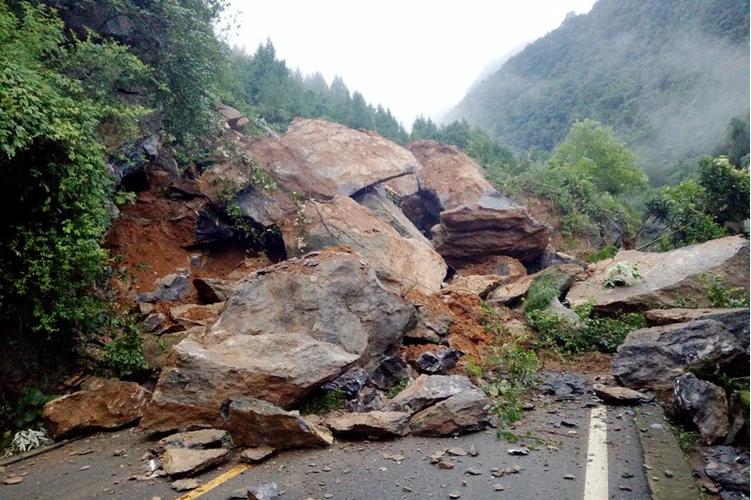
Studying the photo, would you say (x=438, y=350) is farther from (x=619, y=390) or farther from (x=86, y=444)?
(x=86, y=444)

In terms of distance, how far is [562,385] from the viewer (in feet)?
19.7

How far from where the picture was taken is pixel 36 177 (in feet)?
18.0

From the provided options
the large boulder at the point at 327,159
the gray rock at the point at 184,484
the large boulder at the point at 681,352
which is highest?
the large boulder at the point at 327,159

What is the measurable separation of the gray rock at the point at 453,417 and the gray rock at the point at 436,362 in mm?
1772

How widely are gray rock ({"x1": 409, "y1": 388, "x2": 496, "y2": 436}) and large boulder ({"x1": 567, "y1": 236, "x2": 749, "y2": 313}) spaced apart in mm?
5145

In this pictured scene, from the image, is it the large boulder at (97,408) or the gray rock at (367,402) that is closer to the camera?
the large boulder at (97,408)

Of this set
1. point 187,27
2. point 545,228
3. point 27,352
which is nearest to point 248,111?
point 187,27

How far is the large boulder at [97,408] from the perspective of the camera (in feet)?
16.4

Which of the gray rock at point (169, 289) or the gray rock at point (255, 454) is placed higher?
the gray rock at point (169, 289)

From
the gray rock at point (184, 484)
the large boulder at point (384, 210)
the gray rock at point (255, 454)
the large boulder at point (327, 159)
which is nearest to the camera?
the gray rock at point (184, 484)

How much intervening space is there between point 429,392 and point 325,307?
6.67 ft

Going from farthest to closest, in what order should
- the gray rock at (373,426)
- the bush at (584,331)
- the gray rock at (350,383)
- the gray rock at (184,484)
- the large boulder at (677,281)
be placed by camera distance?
the large boulder at (677,281) → the bush at (584,331) → the gray rock at (350,383) → the gray rock at (373,426) → the gray rock at (184,484)

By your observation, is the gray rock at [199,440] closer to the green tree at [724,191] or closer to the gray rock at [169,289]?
the gray rock at [169,289]

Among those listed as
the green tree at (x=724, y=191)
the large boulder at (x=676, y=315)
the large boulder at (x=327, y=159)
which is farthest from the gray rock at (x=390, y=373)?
the green tree at (x=724, y=191)
